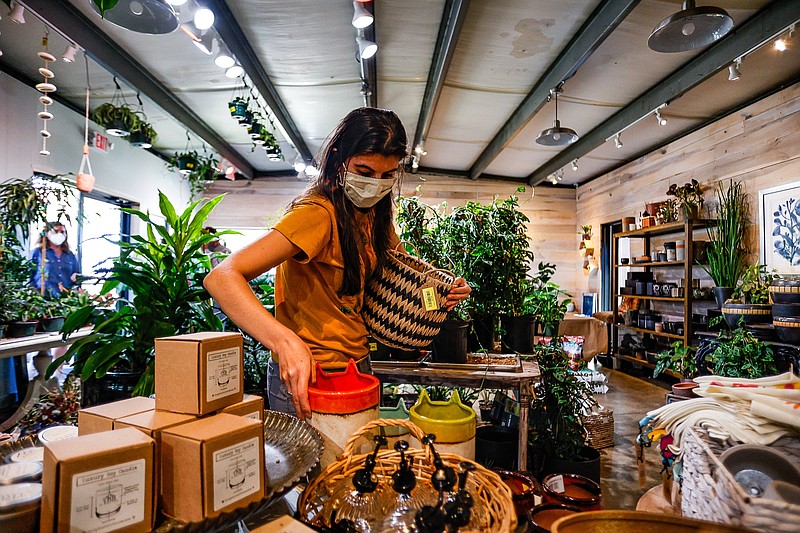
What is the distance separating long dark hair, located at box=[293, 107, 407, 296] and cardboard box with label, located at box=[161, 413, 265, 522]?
624 millimetres

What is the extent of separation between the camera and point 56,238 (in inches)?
178

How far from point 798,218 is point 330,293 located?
432cm

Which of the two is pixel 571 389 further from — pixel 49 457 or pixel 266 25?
pixel 266 25

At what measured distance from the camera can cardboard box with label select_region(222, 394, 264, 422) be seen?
77 centimetres

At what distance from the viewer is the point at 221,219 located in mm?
8008

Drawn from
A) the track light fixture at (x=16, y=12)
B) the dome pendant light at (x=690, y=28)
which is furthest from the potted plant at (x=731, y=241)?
the track light fixture at (x=16, y=12)

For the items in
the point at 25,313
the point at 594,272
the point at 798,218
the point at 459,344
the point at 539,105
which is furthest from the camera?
the point at 594,272

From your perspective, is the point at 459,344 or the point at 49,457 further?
the point at 459,344

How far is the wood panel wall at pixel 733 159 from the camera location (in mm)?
3982

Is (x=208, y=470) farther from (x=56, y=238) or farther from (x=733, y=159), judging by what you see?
(x=733, y=159)

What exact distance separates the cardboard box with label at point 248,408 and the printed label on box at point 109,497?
0.60 ft

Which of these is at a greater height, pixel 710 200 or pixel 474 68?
pixel 474 68

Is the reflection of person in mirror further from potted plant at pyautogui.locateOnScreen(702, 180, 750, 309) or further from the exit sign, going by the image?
potted plant at pyautogui.locateOnScreen(702, 180, 750, 309)

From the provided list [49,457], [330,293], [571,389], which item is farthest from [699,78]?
[49,457]
